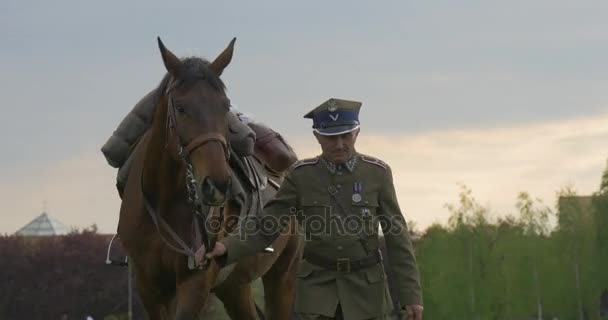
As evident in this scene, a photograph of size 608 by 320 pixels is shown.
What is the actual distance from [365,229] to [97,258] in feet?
190

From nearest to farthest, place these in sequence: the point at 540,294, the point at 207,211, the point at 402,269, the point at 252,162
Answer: the point at 402,269
the point at 207,211
the point at 252,162
the point at 540,294

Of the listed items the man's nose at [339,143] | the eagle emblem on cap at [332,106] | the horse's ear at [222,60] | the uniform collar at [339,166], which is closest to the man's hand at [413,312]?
the uniform collar at [339,166]

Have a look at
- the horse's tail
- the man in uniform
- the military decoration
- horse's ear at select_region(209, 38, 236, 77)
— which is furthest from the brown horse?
the horse's tail

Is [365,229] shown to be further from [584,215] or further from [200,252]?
[584,215]

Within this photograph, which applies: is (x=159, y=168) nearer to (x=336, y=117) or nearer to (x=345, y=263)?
A: (x=345, y=263)

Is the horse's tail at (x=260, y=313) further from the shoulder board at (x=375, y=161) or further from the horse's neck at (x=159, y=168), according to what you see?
the shoulder board at (x=375, y=161)

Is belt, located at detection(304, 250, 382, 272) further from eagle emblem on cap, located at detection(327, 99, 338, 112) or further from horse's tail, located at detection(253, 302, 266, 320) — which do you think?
horse's tail, located at detection(253, 302, 266, 320)

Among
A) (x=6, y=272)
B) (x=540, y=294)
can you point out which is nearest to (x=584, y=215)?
(x=540, y=294)

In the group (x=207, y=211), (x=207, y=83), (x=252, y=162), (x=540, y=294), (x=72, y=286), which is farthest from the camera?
(x=72, y=286)

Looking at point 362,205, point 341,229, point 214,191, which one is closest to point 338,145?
point 362,205

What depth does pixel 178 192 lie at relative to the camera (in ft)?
36.5

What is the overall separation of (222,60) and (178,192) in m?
1.34

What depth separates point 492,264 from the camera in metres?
59.0

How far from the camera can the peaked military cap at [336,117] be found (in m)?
8.63
